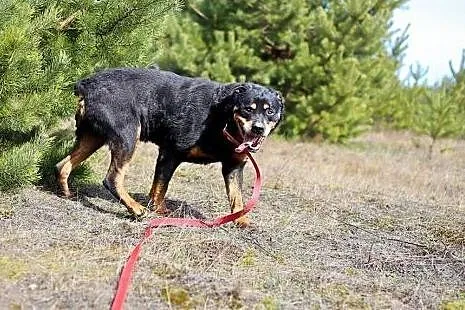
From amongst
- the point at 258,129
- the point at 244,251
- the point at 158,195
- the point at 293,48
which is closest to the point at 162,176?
the point at 158,195

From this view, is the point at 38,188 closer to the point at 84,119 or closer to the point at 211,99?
the point at 84,119

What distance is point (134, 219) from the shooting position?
5.95 meters

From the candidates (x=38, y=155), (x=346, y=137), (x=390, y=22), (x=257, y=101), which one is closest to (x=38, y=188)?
(x=38, y=155)

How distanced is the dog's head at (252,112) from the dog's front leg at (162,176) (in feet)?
2.35

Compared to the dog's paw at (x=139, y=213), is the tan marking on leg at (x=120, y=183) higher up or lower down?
higher up

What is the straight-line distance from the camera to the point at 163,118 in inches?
241

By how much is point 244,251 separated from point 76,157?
2.28 metres

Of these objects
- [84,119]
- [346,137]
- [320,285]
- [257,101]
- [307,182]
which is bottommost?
[346,137]

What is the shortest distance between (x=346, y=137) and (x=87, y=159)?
12.7m

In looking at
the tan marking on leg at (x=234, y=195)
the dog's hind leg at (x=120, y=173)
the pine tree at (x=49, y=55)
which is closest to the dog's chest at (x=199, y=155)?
the tan marking on leg at (x=234, y=195)

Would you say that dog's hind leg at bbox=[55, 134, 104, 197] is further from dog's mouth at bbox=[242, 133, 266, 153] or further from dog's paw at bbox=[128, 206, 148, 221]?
dog's mouth at bbox=[242, 133, 266, 153]

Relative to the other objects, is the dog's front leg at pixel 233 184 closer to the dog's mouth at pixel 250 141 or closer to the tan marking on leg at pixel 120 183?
the dog's mouth at pixel 250 141

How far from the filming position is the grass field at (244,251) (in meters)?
3.90

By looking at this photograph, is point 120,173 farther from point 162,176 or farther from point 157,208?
point 157,208
